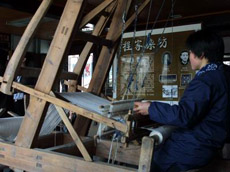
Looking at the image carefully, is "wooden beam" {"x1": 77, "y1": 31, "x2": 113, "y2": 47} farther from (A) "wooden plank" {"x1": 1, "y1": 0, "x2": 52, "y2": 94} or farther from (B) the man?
(B) the man

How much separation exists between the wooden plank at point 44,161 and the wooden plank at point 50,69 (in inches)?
3.0

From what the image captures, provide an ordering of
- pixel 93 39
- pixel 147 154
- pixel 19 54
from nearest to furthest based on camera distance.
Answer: pixel 147 154
pixel 19 54
pixel 93 39

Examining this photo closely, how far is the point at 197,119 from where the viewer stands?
1.54 m

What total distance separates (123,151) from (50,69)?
884mm

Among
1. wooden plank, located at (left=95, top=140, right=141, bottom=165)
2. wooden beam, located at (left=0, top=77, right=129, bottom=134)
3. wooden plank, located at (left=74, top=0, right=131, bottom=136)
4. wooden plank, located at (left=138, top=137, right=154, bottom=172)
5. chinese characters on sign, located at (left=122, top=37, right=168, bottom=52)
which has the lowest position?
wooden plank, located at (left=95, top=140, right=141, bottom=165)

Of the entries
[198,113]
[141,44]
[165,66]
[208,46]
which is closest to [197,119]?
[198,113]

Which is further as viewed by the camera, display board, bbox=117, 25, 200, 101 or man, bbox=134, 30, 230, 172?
display board, bbox=117, 25, 200, 101

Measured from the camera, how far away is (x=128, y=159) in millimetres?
2211

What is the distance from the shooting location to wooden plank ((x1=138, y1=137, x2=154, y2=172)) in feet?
4.69

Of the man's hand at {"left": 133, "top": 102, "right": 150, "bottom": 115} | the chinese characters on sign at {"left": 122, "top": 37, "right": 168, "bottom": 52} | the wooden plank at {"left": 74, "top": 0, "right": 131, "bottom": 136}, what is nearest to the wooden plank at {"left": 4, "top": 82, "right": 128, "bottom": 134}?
the man's hand at {"left": 133, "top": 102, "right": 150, "bottom": 115}

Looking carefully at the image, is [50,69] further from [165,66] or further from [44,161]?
[165,66]

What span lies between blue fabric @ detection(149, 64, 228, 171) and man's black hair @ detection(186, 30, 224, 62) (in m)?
0.07

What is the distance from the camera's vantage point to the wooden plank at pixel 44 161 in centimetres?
162

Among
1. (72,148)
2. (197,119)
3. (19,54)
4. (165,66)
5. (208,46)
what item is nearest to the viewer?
(197,119)
